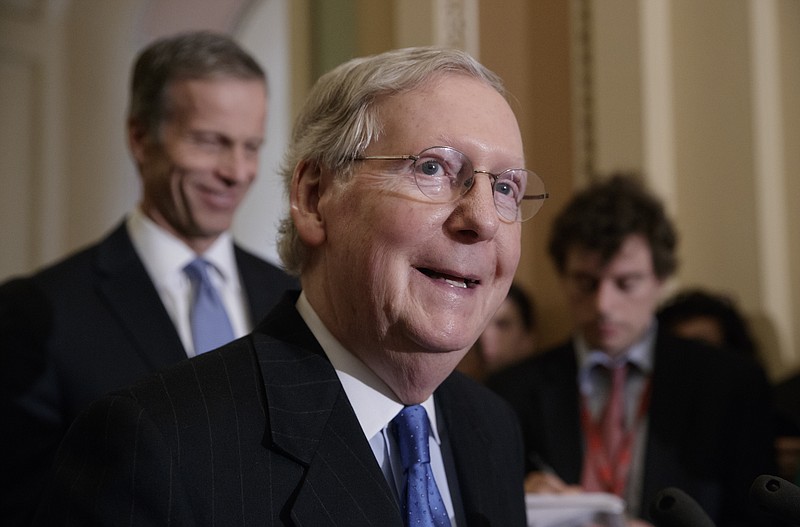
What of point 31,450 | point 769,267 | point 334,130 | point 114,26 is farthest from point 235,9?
point 334,130

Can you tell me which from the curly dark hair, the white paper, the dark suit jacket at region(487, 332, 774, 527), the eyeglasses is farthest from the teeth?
the curly dark hair

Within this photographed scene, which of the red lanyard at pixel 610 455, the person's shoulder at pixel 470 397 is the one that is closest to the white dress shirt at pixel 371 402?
the person's shoulder at pixel 470 397

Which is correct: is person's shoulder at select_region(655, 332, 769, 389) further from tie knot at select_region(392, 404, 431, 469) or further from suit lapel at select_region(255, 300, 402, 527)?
suit lapel at select_region(255, 300, 402, 527)

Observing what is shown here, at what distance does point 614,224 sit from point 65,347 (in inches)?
72.8

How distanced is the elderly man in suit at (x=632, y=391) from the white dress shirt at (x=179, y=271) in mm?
1026

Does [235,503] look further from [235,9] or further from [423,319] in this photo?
[235,9]

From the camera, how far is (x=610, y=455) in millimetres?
3133

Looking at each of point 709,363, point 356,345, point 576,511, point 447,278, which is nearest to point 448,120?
point 447,278

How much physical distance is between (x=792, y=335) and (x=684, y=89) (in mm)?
1034

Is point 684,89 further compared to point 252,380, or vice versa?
point 684,89

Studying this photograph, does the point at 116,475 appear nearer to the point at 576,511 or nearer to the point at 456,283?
the point at 456,283

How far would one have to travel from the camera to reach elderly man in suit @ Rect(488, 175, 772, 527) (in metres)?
3.05

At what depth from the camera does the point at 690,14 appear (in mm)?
3822

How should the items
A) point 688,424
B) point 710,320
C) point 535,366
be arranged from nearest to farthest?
point 688,424
point 535,366
point 710,320
